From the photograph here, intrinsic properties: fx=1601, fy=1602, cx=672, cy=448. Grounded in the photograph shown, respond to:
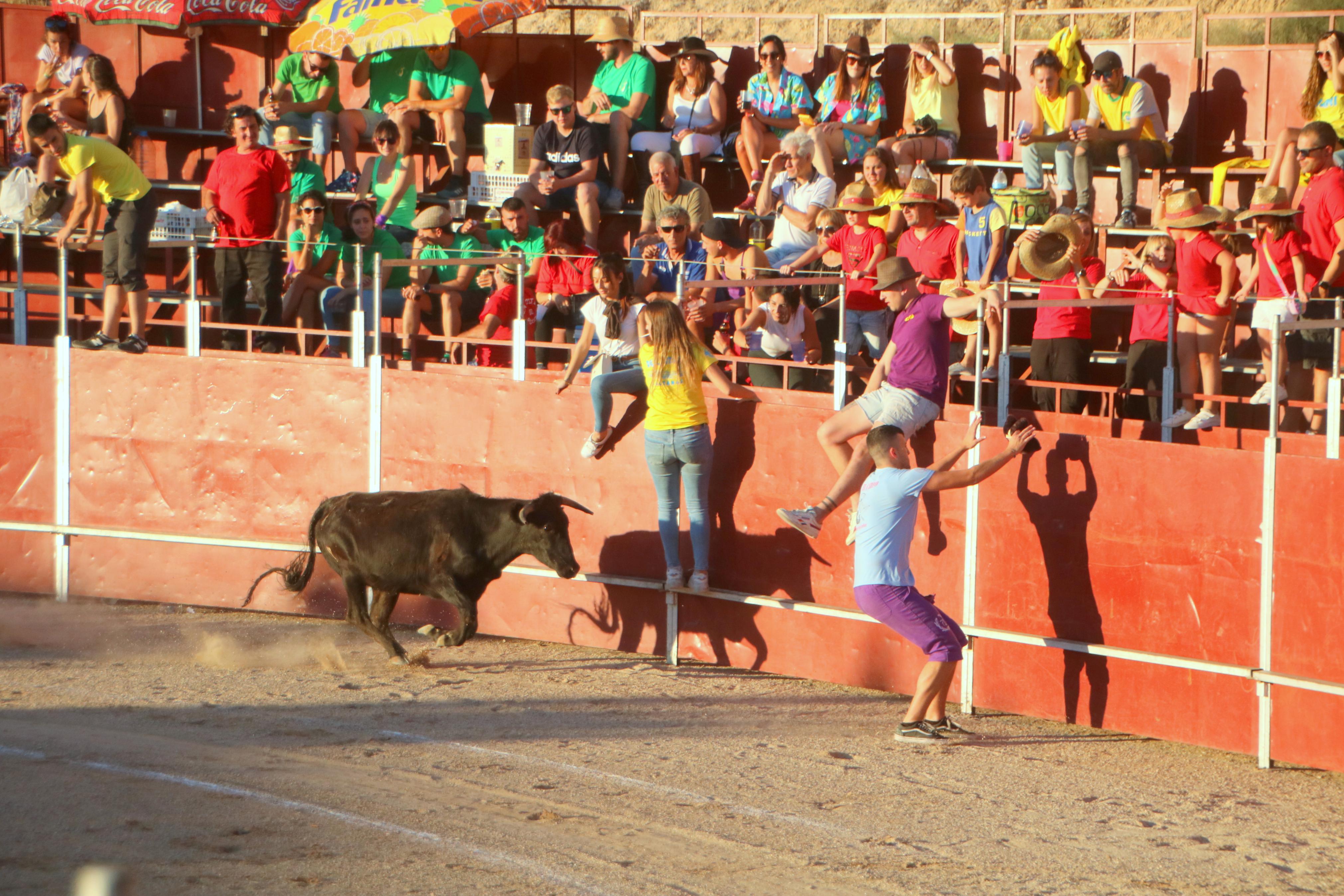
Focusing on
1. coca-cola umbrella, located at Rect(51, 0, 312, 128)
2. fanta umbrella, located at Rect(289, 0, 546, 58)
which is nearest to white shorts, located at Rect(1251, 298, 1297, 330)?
fanta umbrella, located at Rect(289, 0, 546, 58)

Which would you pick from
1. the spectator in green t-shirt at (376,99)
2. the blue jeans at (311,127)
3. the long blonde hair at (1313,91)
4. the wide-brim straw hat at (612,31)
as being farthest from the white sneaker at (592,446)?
the long blonde hair at (1313,91)

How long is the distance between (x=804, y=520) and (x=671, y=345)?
4.59 feet

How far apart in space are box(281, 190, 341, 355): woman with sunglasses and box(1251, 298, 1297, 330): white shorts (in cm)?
723

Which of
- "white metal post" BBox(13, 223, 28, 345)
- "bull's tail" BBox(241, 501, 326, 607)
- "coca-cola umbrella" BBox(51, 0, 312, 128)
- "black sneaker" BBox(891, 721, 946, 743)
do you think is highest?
"coca-cola umbrella" BBox(51, 0, 312, 128)

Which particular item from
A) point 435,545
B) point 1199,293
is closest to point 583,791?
point 435,545

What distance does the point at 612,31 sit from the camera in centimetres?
1547

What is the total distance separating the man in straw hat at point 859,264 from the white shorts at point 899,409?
0.99 meters

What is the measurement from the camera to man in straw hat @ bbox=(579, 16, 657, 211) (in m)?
15.0

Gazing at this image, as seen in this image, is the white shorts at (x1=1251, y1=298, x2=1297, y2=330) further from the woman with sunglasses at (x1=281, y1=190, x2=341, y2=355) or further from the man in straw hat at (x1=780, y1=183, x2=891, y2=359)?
the woman with sunglasses at (x1=281, y1=190, x2=341, y2=355)

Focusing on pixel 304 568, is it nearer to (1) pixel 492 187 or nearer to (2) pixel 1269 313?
(1) pixel 492 187

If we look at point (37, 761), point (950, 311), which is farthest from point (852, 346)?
point (37, 761)

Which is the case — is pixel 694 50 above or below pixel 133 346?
above

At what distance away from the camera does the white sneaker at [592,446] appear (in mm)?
10586

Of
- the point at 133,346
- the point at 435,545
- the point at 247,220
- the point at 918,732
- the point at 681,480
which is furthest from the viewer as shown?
the point at 247,220
